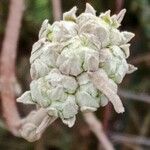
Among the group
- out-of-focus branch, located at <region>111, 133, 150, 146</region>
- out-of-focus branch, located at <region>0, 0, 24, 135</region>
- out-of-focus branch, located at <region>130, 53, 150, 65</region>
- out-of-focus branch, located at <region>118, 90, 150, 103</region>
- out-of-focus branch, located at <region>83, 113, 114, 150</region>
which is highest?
out-of-focus branch, located at <region>0, 0, 24, 135</region>

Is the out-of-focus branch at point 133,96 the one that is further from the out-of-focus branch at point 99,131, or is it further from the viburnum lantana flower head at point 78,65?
the viburnum lantana flower head at point 78,65

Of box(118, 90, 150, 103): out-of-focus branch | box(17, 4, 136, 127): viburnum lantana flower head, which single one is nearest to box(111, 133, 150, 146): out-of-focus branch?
box(118, 90, 150, 103): out-of-focus branch

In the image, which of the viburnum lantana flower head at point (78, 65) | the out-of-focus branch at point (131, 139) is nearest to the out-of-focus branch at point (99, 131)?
the out-of-focus branch at point (131, 139)

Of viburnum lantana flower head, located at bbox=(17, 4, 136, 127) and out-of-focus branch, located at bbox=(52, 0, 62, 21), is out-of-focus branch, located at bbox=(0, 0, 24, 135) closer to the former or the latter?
out-of-focus branch, located at bbox=(52, 0, 62, 21)

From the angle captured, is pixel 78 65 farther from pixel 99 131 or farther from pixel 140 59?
pixel 140 59

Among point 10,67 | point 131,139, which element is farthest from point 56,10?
Answer: point 131,139

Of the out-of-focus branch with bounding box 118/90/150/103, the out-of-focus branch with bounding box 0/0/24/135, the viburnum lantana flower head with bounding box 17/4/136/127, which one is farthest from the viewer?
the out-of-focus branch with bounding box 118/90/150/103

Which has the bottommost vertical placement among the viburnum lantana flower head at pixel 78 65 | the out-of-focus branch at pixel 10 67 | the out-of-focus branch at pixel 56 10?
the out-of-focus branch at pixel 10 67
